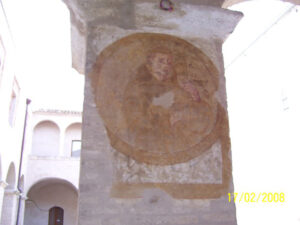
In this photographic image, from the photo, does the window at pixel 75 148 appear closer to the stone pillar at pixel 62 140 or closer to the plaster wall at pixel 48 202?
the stone pillar at pixel 62 140

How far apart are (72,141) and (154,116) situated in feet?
52.2

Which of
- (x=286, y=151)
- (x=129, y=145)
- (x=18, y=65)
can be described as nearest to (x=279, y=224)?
(x=286, y=151)

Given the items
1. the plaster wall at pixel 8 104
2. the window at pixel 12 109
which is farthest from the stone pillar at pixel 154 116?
the window at pixel 12 109

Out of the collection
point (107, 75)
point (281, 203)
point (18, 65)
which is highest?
point (18, 65)

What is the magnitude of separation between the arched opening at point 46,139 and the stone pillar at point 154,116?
15.5m

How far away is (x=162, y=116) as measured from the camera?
3.10 meters

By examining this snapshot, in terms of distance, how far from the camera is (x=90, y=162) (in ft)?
9.00

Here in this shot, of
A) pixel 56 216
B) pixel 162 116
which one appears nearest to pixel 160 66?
pixel 162 116

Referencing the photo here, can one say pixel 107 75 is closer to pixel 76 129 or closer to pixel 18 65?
pixel 18 65

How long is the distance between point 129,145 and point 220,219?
42.5 inches

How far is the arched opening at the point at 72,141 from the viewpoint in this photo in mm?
17906

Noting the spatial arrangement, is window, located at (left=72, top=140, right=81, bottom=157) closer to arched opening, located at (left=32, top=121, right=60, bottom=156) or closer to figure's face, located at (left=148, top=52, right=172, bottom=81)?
arched opening, located at (left=32, top=121, right=60, bottom=156)

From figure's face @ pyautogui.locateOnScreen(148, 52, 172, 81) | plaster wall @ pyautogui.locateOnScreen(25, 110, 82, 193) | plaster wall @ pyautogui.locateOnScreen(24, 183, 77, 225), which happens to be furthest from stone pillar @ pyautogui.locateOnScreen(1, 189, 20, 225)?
figure's face @ pyautogui.locateOnScreen(148, 52, 172, 81)

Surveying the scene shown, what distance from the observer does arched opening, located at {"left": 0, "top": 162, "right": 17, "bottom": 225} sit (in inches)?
473
